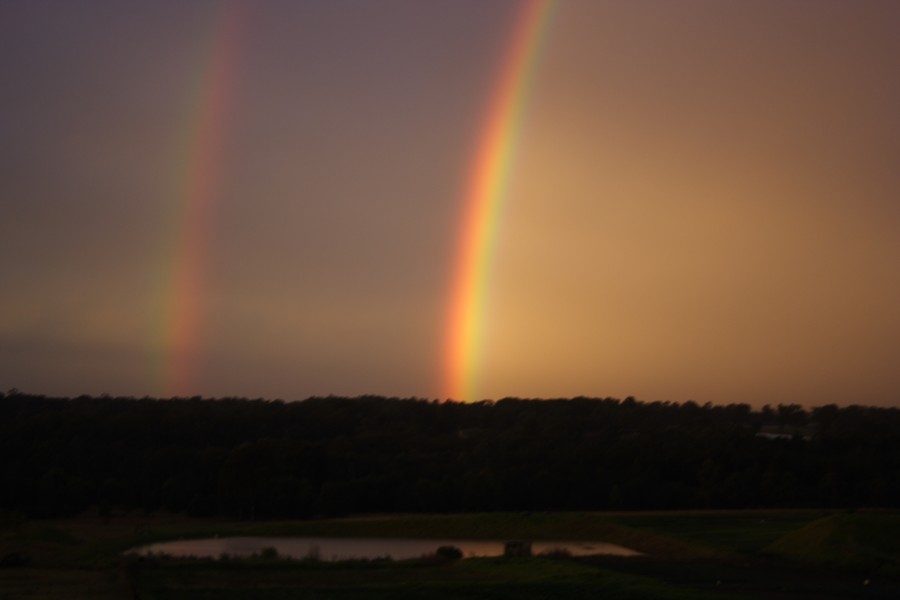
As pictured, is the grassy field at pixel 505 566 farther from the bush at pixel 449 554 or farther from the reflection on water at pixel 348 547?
the reflection on water at pixel 348 547

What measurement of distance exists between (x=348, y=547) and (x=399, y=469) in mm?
26284

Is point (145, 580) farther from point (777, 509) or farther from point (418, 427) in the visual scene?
point (418, 427)

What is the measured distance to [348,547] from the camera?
4588 centimetres

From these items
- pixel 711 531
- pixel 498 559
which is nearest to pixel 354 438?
pixel 711 531

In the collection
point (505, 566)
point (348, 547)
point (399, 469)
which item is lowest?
point (348, 547)

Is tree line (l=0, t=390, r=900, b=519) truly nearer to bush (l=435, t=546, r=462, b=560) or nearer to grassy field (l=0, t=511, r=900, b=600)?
grassy field (l=0, t=511, r=900, b=600)

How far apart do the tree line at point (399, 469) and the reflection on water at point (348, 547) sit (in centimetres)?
1413

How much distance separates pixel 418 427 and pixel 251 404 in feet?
57.0

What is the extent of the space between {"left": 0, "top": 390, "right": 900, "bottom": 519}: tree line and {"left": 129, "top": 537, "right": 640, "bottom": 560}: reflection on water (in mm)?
14133

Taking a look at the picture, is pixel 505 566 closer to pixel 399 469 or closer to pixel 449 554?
pixel 449 554

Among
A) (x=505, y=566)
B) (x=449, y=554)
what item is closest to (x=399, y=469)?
(x=449, y=554)

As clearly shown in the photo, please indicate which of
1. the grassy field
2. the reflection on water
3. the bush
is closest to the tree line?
the grassy field

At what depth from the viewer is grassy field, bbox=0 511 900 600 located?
1155 inches

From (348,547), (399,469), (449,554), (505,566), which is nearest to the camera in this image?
(505,566)
